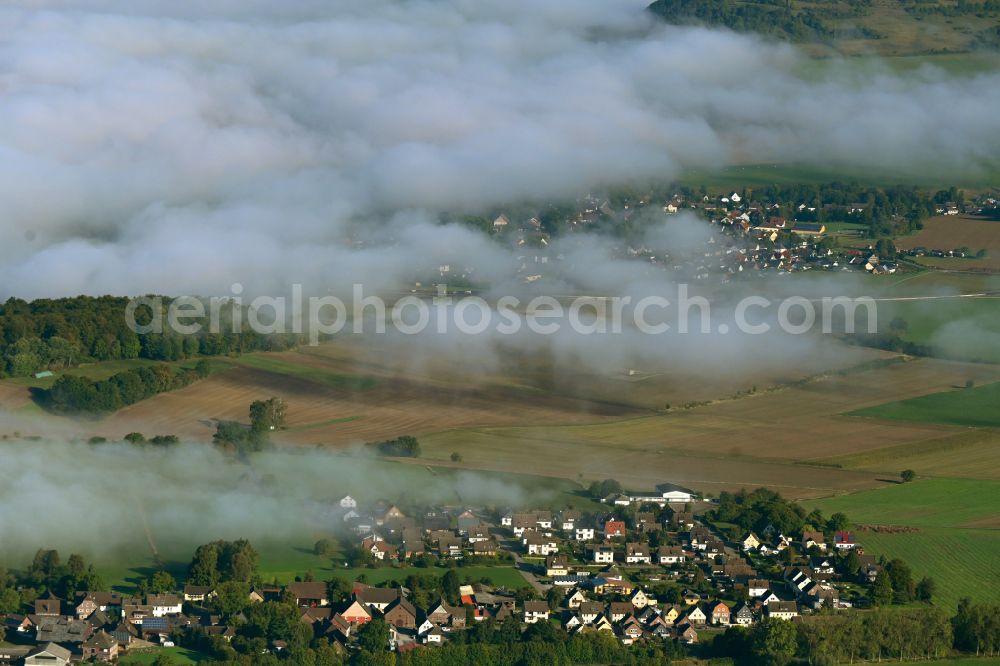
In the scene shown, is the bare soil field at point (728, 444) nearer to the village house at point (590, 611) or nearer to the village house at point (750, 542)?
the village house at point (750, 542)

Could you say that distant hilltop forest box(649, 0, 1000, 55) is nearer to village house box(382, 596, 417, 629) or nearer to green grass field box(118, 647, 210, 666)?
village house box(382, 596, 417, 629)

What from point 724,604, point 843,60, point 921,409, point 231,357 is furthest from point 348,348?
point 843,60

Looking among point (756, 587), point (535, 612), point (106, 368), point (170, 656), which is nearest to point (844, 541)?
point (756, 587)

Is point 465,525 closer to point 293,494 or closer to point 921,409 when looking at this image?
point 293,494

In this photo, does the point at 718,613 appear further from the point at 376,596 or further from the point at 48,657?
the point at 48,657

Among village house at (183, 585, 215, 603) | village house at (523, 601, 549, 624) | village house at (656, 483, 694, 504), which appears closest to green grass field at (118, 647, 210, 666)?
village house at (183, 585, 215, 603)

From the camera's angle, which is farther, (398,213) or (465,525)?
(398,213)
